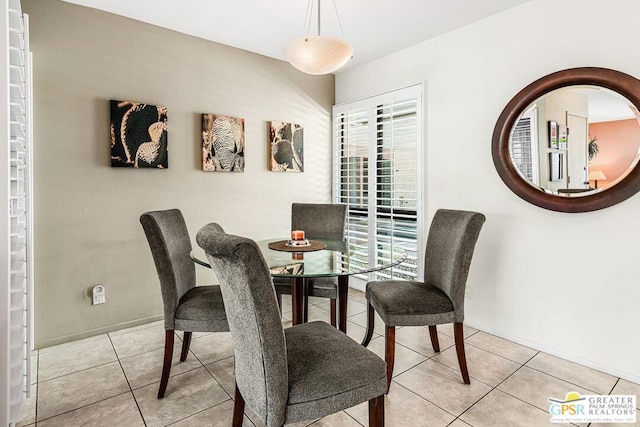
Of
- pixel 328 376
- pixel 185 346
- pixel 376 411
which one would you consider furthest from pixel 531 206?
pixel 185 346

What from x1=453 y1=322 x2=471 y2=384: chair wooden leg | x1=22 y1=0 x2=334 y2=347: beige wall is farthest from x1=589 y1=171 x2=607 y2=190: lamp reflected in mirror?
x1=22 y1=0 x2=334 y2=347: beige wall

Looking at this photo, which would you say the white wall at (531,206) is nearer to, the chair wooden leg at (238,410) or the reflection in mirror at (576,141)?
the reflection in mirror at (576,141)

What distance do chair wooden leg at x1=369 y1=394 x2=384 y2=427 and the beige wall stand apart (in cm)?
231

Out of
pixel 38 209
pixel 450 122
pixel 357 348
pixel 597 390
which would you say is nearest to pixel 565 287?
pixel 597 390

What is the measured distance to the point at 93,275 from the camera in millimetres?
2775

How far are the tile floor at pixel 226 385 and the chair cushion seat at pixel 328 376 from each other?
0.56m

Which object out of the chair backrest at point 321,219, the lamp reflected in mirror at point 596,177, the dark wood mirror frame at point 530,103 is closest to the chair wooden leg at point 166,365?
the chair backrest at point 321,219

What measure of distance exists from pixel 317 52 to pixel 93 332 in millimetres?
2631

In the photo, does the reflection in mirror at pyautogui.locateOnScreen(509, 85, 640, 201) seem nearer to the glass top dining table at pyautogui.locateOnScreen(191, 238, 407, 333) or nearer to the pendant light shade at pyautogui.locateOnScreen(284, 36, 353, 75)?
the glass top dining table at pyautogui.locateOnScreen(191, 238, 407, 333)

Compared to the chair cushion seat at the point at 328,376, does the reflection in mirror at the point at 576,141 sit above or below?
above

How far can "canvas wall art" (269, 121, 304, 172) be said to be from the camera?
3.69 meters

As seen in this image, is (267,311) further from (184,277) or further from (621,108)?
(621,108)

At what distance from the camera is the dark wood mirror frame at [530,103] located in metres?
2.13

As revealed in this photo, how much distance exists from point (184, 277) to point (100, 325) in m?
1.14
